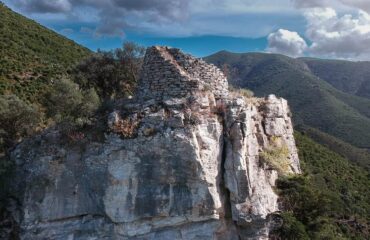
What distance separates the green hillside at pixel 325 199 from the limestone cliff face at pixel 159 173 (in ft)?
3.28

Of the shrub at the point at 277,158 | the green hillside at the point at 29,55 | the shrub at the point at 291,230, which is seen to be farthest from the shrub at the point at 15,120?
the green hillside at the point at 29,55

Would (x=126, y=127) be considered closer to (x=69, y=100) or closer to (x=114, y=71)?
(x=69, y=100)

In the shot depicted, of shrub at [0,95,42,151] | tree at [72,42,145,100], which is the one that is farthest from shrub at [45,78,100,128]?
tree at [72,42,145,100]

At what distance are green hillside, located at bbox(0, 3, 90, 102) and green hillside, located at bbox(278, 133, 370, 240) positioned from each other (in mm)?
28491

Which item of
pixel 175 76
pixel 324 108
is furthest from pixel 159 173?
pixel 324 108

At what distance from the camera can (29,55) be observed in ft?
169

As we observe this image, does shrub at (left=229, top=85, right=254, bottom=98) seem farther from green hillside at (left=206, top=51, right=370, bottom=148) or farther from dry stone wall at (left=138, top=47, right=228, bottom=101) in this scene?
green hillside at (left=206, top=51, right=370, bottom=148)

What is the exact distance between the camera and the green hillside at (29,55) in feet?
144

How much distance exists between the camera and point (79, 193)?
58.1 ft

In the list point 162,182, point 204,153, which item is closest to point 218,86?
point 204,153

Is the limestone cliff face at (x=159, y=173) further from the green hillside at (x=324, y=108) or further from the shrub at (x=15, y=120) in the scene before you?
the green hillside at (x=324, y=108)

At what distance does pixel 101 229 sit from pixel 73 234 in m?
1.24

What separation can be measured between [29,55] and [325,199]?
1683 inches

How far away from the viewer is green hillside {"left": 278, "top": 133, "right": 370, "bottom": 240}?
1844 centimetres
